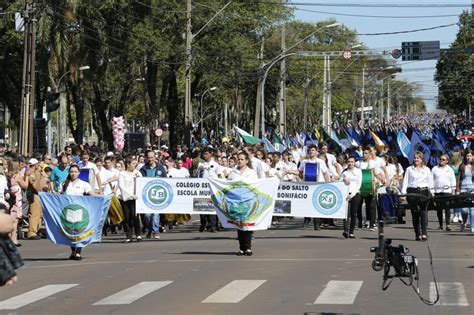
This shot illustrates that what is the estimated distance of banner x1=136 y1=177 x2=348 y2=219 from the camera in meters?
23.4

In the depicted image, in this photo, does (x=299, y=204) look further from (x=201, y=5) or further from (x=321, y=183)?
(x=201, y=5)

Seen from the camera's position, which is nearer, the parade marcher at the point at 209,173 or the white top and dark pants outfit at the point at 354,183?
the white top and dark pants outfit at the point at 354,183

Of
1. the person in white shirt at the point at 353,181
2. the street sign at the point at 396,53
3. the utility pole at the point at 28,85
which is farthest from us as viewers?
the street sign at the point at 396,53

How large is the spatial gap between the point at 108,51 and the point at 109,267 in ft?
115

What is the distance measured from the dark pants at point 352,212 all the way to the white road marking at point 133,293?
7.99 metres

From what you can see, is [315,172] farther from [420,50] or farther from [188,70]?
[420,50]

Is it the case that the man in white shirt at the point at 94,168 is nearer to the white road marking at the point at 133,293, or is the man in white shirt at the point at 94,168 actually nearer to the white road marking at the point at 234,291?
the white road marking at the point at 133,293

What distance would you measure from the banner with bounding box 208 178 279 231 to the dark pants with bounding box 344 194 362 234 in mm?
3290

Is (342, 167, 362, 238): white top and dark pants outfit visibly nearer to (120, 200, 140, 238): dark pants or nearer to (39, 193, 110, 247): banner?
(120, 200, 140, 238): dark pants

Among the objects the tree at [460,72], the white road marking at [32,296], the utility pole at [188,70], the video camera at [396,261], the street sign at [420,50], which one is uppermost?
the tree at [460,72]

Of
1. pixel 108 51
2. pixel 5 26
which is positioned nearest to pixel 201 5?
pixel 108 51

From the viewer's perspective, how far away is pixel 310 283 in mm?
14703

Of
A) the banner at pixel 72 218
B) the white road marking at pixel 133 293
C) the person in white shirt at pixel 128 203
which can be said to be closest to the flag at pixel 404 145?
the person in white shirt at pixel 128 203

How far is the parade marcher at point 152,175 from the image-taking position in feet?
77.2
